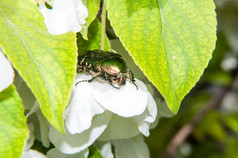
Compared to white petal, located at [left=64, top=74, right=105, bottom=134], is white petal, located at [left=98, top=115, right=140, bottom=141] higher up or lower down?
lower down

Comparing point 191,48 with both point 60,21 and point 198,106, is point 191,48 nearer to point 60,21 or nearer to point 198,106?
point 60,21

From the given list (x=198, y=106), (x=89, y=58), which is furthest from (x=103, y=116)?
(x=198, y=106)

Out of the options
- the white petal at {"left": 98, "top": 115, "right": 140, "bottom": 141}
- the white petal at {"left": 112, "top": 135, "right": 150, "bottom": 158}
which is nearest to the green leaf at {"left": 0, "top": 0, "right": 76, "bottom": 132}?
the white petal at {"left": 98, "top": 115, "right": 140, "bottom": 141}

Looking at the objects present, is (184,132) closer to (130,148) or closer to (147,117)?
(130,148)

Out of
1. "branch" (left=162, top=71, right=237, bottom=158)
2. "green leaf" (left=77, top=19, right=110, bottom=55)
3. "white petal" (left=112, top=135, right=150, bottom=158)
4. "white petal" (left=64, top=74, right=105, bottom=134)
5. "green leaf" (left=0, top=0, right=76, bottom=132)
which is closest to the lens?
"green leaf" (left=0, top=0, right=76, bottom=132)

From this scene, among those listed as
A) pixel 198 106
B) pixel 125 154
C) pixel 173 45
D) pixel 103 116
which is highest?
pixel 173 45

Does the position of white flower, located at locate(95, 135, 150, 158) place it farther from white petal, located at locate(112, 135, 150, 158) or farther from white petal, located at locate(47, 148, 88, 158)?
white petal, located at locate(47, 148, 88, 158)
